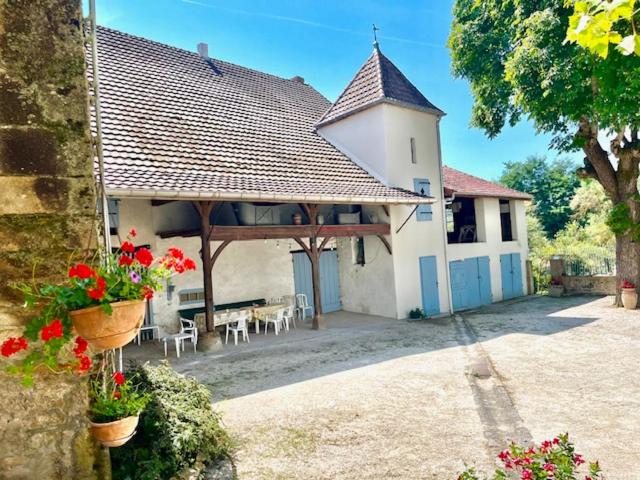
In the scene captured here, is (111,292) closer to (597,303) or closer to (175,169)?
(175,169)

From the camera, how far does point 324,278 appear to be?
12078 millimetres

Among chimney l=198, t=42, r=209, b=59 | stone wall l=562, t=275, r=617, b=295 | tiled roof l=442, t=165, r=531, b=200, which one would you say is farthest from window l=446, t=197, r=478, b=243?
chimney l=198, t=42, r=209, b=59

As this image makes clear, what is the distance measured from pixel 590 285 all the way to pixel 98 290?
16.2m

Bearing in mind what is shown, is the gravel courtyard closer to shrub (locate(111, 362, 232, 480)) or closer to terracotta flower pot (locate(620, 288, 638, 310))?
shrub (locate(111, 362, 232, 480))

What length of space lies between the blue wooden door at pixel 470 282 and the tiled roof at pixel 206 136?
344 cm

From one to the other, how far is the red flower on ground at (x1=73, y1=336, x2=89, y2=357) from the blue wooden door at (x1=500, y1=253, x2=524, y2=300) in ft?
47.6

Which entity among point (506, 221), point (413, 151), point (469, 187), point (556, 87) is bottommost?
point (506, 221)

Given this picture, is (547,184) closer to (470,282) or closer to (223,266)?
(470,282)

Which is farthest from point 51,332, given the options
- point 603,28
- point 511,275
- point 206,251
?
point 511,275

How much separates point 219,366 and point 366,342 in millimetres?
3050

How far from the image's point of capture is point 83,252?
7.23 feet

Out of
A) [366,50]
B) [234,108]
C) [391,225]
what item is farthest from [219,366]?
[366,50]

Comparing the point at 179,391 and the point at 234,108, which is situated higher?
the point at 234,108

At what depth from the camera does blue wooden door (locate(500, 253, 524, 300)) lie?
569 inches
